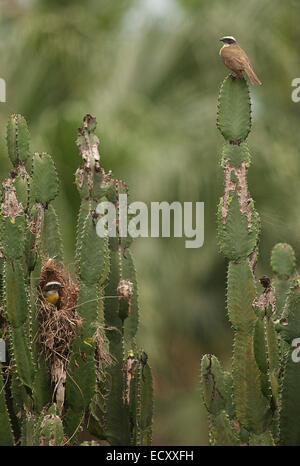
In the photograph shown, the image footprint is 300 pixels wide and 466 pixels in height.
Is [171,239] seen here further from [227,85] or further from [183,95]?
[227,85]

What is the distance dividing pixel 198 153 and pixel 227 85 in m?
6.50

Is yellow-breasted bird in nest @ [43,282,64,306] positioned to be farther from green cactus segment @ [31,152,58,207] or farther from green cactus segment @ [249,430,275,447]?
green cactus segment @ [249,430,275,447]

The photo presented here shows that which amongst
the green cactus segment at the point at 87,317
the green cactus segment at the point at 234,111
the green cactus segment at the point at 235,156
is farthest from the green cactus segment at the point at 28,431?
the green cactus segment at the point at 234,111

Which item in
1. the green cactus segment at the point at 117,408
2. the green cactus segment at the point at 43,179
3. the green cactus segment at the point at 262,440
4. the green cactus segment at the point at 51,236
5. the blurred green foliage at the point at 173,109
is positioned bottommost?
the green cactus segment at the point at 262,440

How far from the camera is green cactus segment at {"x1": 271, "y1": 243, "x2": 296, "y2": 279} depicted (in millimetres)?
4535

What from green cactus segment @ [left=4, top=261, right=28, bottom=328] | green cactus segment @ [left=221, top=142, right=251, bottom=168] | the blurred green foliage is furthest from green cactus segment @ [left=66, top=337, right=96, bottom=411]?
the blurred green foliage

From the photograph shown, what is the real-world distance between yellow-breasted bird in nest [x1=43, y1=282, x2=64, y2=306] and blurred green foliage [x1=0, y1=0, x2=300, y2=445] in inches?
168

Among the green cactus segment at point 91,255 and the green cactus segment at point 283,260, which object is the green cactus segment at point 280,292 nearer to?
the green cactus segment at point 283,260

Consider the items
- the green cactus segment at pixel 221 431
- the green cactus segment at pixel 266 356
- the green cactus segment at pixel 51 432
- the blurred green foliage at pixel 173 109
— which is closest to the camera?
the green cactus segment at pixel 51 432

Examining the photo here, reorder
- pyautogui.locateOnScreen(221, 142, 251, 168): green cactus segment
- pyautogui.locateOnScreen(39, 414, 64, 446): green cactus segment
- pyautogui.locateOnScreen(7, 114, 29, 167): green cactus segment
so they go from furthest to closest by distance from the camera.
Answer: pyautogui.locateOnScreen(7, 114, 29, 167): green cactus segment
pyautogui.locateOnScreen(221, 142, 251, 168): green cactus segment
pyautogui.locateOnScreen(39, 414, 64, 446): green cactus segment

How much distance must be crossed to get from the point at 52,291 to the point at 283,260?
114 cm

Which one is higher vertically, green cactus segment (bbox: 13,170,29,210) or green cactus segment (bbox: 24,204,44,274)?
green cactus segment (bbox: 13,170,29,210)

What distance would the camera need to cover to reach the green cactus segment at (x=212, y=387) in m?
A: 4.33
